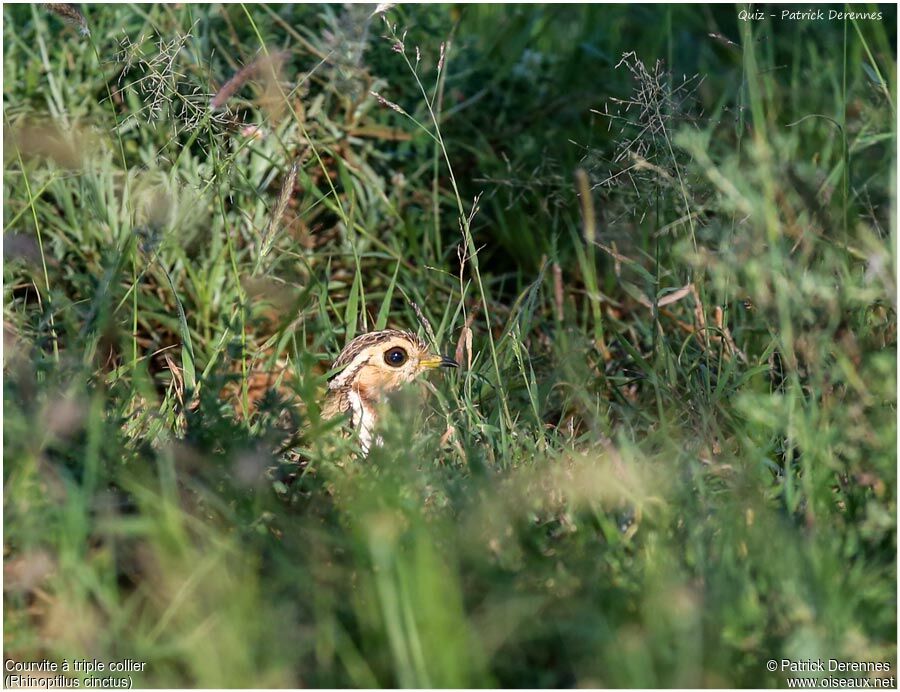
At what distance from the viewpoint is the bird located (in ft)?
17.5

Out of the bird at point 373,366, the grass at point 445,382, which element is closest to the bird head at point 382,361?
the bird at point 373,366

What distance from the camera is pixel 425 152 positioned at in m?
6.65

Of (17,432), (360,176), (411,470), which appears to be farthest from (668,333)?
(17,432)

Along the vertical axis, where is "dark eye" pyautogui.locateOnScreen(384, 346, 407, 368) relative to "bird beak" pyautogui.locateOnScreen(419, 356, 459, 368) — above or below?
above

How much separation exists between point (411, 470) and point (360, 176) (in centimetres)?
289

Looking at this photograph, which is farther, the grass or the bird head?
the bird head

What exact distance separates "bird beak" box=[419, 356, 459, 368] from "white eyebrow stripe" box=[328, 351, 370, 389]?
273mm

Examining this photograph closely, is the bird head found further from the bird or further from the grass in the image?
the grass

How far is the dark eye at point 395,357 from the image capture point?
539 cm

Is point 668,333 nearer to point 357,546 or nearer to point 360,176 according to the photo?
point 360,176

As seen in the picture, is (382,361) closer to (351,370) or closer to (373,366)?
(373,366)

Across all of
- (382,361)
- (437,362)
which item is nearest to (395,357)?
(382,361)

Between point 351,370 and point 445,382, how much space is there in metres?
0.44

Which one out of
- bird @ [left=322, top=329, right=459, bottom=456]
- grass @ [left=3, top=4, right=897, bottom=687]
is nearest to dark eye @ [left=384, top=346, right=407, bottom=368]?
bird @ [left=322, top=329, right=459, bottom=456]
